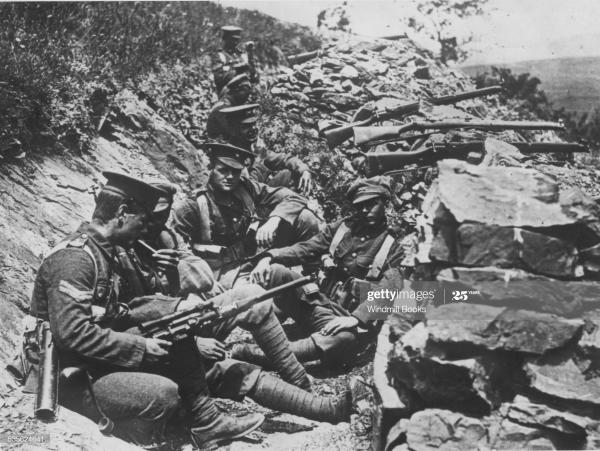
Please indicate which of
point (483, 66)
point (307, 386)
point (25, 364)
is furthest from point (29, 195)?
point (483, 66)

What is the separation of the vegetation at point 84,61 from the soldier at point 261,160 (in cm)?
98

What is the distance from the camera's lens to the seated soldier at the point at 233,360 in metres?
4.52

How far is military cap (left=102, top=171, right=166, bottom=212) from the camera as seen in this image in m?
4.18

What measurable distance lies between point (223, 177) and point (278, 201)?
95cm

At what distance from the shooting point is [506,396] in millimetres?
3457

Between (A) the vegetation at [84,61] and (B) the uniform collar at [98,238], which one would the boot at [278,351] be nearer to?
(B) the uniform collar at [98,238]

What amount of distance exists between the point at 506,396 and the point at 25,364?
3509 mm

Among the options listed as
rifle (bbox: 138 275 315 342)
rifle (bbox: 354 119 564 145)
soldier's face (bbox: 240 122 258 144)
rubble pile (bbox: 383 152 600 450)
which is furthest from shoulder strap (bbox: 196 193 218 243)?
rubble pile (bbox: 383 152 600 450)

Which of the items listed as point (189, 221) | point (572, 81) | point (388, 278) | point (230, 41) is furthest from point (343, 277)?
point (572, 81)

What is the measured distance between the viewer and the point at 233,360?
15.8 feet

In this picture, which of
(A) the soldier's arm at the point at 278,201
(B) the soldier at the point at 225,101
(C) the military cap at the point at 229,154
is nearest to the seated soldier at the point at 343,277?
(A) the soldier's arm at the point at 278,201

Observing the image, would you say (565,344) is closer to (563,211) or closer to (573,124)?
(563,211)

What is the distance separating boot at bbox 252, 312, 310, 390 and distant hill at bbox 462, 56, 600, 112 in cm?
1157

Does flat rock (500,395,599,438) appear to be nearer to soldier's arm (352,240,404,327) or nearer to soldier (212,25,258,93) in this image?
soldier's arm (352,240,404,327)
